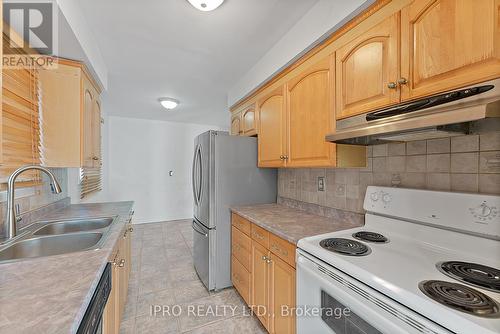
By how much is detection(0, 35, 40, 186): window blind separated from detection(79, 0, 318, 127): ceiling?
0.63 meters

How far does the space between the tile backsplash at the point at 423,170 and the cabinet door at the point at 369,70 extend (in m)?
0.38

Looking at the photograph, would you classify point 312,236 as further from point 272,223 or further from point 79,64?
point 79,64

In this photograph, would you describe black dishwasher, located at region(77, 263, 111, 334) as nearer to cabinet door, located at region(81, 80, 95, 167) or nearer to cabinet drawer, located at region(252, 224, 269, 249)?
cabinet drawer, located at region(252, 224, 269, 249)

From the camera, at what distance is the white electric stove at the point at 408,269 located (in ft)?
2.19

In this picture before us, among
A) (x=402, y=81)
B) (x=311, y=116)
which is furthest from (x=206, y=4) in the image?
(x=402, y=81)

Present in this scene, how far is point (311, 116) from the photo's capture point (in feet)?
5.28

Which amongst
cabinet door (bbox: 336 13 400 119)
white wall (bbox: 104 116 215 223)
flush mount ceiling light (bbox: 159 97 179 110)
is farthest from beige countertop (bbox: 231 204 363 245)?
white wall (bbox: 104 116 215 223)

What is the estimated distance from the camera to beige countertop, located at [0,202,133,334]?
58 centimetres

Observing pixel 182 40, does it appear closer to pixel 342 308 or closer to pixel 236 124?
pixel 236 124

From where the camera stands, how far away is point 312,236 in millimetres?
1305

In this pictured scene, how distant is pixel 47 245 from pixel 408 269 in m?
1.94

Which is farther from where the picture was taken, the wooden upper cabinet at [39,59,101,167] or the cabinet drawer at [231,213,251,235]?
the cabinet drawer at [231,213,251,235]

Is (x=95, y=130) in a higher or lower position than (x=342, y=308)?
higher

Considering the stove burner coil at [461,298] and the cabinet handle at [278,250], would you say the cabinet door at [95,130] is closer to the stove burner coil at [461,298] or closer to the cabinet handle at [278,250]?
the cabinet handle at [278,250]
